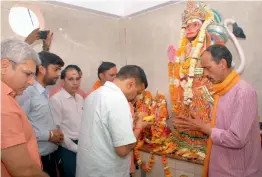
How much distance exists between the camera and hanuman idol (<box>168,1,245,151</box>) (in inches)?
92.7

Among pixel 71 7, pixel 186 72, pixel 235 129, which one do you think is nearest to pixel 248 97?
pixel 235 129

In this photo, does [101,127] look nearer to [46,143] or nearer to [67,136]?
[46,143]

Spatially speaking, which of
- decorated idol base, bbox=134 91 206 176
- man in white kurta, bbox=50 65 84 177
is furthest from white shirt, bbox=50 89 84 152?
decorated idol base, bbox=134 91 206 176

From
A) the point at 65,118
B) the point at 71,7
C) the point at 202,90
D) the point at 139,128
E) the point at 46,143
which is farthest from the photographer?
the point at 71,7

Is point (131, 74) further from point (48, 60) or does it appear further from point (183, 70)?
point (48, 60)

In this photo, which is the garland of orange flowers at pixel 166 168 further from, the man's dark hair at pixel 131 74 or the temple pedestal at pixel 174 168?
the man's dark hair at pixel 131 74

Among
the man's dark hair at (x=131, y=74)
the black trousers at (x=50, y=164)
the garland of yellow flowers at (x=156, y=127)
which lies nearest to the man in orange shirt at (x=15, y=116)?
the man's dark hair at (x=131, y=74)

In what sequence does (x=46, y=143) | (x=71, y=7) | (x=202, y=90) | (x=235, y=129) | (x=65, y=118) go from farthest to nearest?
(x=71, y=7) → (x=65, y=118) → (x=202, y=90) → (x=46, y=143) → (x=235, y=129)

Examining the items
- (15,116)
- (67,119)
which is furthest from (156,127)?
(15,116)

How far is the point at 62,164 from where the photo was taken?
2506 millimetres

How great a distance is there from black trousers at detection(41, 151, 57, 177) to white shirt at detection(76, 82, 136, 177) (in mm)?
771

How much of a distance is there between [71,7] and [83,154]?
2.42 meters

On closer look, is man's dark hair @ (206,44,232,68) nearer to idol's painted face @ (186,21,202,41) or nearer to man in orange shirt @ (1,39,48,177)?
idol's painted face @ (186,21,202,41)

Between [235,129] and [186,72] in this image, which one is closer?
[235,129]
